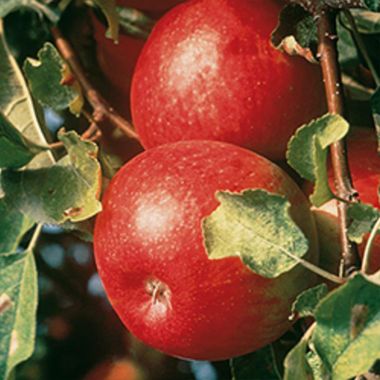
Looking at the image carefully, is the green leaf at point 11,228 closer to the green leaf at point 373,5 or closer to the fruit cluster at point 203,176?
the fruit cluster at point 203,176

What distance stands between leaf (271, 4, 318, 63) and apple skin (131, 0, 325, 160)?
1cm

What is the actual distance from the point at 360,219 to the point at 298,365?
0.41ft

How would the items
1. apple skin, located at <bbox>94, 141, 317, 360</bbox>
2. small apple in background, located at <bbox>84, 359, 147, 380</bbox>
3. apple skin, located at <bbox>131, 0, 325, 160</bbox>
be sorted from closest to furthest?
apple skin, located at <bbox>94, 141, 317, 360</bbox> → apple skin, located at <bbox>131, 0, 325, 160</bbox> → small apple in background, located at <bbox>84, 359, 147, 380</bbox>

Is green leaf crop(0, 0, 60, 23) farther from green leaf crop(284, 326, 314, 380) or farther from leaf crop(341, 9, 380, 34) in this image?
green leaf crop(284, 326, 314, 380)

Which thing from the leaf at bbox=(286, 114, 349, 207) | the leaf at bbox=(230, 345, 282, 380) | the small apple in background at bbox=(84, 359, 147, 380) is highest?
the leaf at bbox=(286, 114, 349, 207)

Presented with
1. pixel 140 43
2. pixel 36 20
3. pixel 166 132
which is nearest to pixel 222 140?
pixel 166 132

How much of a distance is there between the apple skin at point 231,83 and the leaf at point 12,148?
13cm

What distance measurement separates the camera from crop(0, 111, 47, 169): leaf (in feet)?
3.34

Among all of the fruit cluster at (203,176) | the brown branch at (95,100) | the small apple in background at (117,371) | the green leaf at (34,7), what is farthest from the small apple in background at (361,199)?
the small apple in background at (117,371)

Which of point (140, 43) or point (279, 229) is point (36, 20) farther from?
point (279, 229)

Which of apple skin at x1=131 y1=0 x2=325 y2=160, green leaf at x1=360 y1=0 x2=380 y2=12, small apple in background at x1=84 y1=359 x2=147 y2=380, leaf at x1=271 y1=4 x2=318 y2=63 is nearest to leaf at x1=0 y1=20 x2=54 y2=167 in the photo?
apple skin at x1=131 y1=0 x2=325 y2=160

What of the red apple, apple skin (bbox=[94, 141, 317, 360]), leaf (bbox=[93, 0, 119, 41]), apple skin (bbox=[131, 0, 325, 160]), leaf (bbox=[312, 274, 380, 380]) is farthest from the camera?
the red apple

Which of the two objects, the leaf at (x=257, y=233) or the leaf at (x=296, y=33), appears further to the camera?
the leaf at (x=296, y=33)

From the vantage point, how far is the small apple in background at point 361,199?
1009 millimetres
